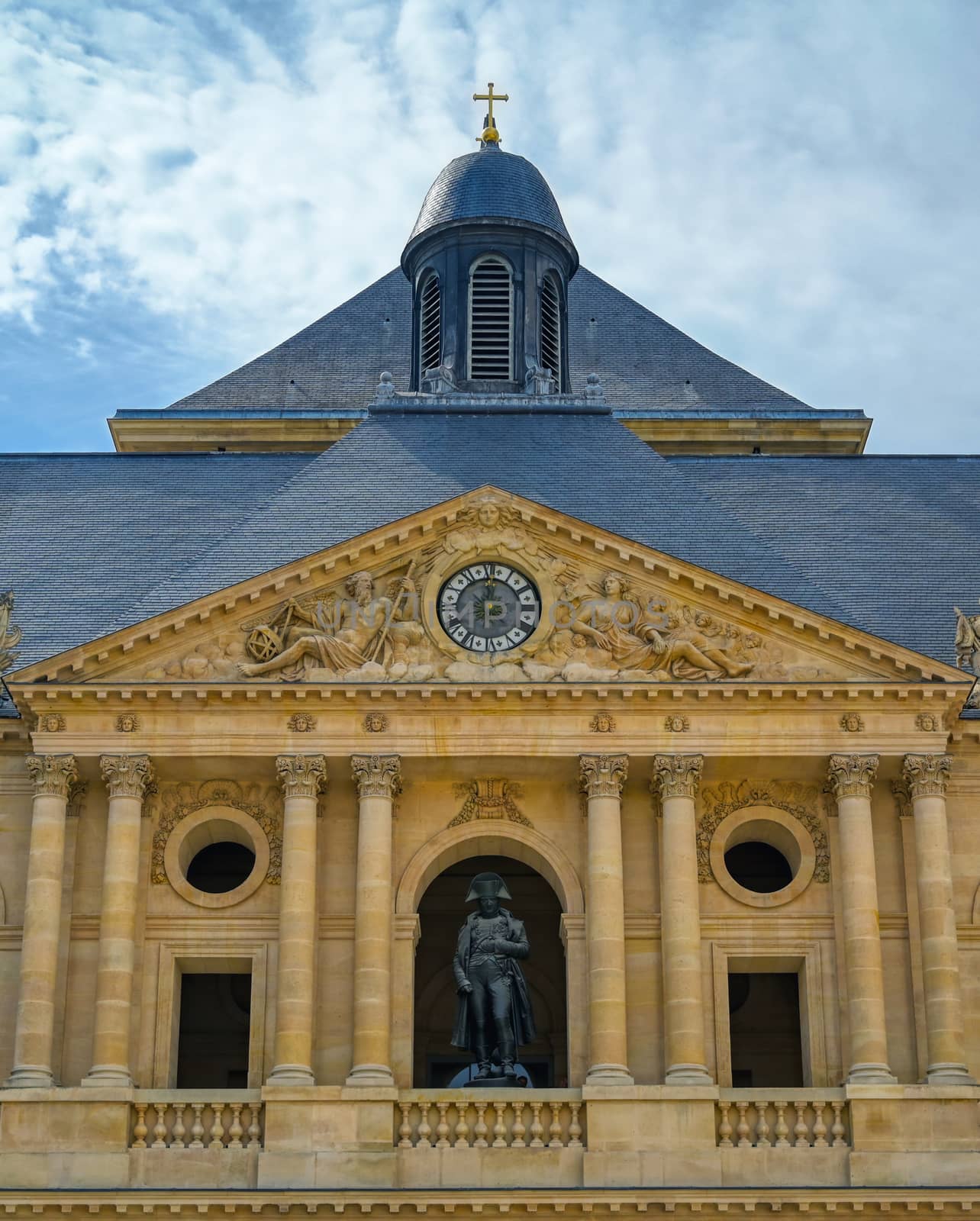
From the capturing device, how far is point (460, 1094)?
35.4 meters

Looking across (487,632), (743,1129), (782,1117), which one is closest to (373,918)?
(487,632)

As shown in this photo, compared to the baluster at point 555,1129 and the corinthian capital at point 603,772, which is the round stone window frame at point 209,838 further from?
the baluster at point 555,1129

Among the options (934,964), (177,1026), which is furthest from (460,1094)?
(934,964)

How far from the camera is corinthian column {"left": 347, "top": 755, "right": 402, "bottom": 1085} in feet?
118

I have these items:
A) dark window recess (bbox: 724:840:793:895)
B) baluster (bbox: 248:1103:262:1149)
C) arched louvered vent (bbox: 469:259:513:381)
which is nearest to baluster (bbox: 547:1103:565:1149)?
baluster (bbox: 248:1103:262:1149)

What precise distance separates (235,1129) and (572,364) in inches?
1108

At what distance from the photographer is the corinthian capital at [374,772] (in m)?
37.5

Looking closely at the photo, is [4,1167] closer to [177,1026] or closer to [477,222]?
[177,1026]

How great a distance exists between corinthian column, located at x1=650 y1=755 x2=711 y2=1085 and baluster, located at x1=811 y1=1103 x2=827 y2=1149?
1.70m

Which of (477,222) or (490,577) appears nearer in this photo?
(490,577)

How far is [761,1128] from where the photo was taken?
35.3m

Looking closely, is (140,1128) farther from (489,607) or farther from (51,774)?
(489,607)

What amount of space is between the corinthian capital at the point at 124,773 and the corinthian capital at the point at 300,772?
87.7 inches

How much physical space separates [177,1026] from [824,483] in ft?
60.6
